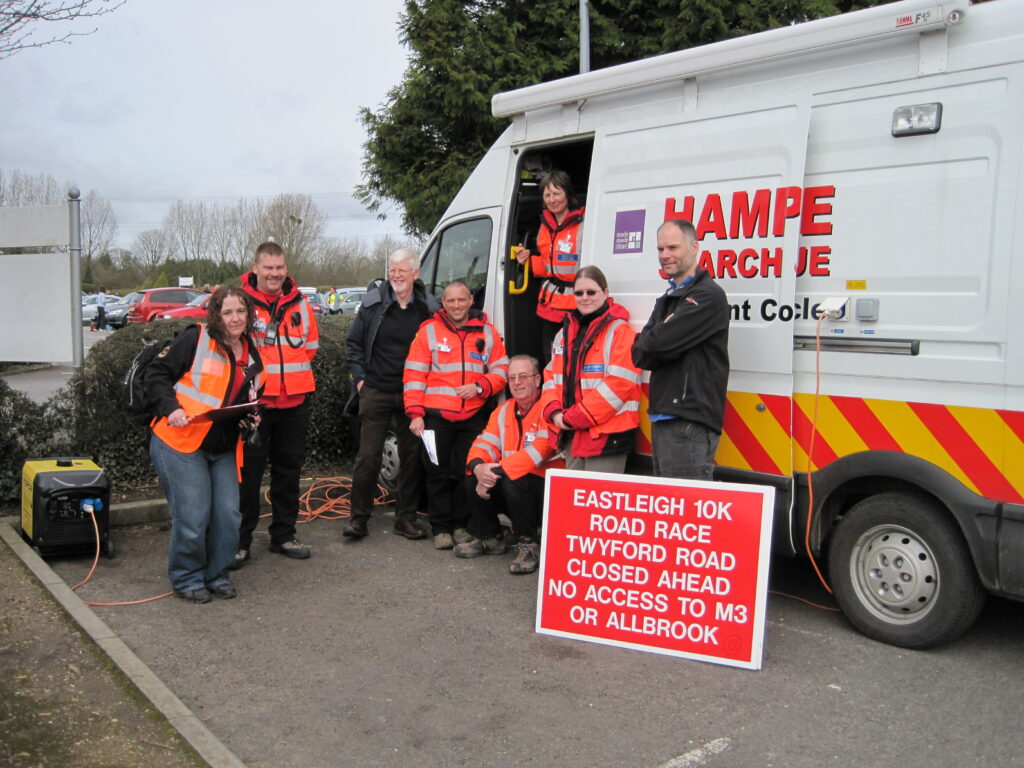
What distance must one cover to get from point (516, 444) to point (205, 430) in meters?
1.83

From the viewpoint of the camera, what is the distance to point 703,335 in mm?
4449

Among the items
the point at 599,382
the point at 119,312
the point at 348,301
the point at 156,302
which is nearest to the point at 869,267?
the point at 599,382

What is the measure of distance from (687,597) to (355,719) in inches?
63.8

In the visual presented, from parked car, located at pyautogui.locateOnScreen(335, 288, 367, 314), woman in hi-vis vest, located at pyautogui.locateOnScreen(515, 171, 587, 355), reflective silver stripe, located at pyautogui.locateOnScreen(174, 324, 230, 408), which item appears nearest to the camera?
reflective silver stripe, located at pyautogui.locateOnScreen(174, 324, 230, 408)

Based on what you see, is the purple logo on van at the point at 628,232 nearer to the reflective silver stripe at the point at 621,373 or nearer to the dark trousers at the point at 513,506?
the reflective silver stripe at the point at 621,373

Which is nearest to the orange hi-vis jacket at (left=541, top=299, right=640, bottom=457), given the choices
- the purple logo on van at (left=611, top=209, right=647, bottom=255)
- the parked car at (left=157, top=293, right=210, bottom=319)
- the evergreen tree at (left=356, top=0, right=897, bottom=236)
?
the purple logo on van at (left=611, top=209, right=647, bottom=255)

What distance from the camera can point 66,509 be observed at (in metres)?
5.63

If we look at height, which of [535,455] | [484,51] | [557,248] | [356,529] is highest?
[484,51]

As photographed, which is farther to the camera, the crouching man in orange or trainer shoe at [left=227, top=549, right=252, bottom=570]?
trainer shoe at [left=227, top=549, right=252, bottom=570]

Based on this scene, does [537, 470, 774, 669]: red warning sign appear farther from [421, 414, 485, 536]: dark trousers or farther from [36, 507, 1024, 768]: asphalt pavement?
[421, 414, 485, 536]: dark trousers

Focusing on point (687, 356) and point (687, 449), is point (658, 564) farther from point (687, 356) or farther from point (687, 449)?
point (687, 356)

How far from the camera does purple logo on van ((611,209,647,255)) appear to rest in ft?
17.1

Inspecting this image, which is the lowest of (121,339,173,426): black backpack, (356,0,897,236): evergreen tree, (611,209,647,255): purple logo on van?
(121,339,173,426): black backpack

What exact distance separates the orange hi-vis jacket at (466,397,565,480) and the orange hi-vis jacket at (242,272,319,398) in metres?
1.13
